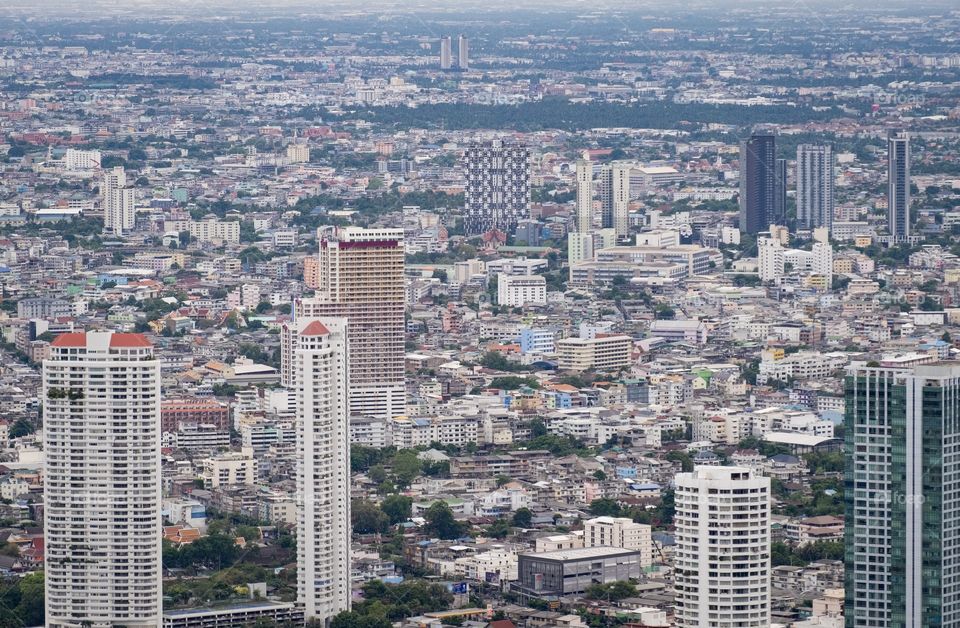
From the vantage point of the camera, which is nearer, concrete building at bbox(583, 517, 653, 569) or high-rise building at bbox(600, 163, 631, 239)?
concrete building at bbox(583, 517, 653, 569)

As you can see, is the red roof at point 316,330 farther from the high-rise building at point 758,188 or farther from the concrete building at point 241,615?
the high-rise building at point 758,188

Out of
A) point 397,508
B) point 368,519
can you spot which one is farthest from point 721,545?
point 397,508

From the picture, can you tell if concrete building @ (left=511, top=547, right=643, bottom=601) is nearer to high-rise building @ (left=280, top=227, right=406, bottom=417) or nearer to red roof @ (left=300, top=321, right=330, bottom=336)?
red roof @ (left=300, top=321, right=330, bottom=336)

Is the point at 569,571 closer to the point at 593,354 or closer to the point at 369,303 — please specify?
the point at 369,303

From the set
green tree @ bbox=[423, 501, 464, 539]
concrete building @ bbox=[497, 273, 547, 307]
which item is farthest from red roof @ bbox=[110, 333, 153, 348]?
concrete building @ bbox=[497, 273, 547, 307]

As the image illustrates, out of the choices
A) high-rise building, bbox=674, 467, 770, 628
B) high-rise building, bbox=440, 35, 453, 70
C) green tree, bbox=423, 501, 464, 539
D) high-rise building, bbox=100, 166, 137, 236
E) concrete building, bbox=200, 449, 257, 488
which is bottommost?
green tree, bbox=423, 501, 464, 539

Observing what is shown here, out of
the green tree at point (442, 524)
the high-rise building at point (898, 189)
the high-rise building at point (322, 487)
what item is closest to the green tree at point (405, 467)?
the green tree at point (442, 524)
